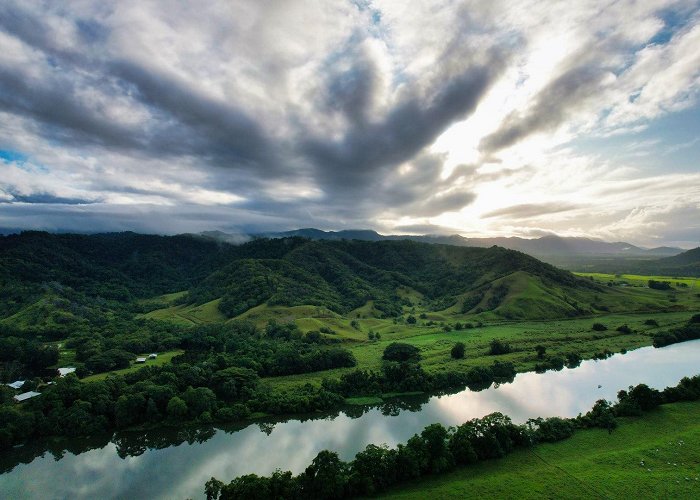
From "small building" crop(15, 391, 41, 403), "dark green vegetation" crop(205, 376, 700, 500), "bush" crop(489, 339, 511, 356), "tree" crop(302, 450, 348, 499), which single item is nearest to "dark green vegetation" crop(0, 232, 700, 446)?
"bush" crop(489, 339, 511, 356)

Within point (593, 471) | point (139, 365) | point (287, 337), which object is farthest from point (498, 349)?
point (139, 365)

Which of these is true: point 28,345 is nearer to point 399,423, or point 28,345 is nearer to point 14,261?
point 399,423

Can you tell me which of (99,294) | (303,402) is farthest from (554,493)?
(99,294)

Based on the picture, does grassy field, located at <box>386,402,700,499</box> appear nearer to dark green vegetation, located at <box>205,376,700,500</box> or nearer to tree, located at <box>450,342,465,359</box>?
dark green vegetation, located at <box>205,376,700,500</box>

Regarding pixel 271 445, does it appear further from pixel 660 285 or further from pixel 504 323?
pixel 660 285

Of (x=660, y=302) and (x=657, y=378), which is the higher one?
(x=660, y=302)

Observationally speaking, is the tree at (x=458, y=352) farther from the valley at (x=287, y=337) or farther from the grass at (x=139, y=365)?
the grass at (x=139, y=365)
